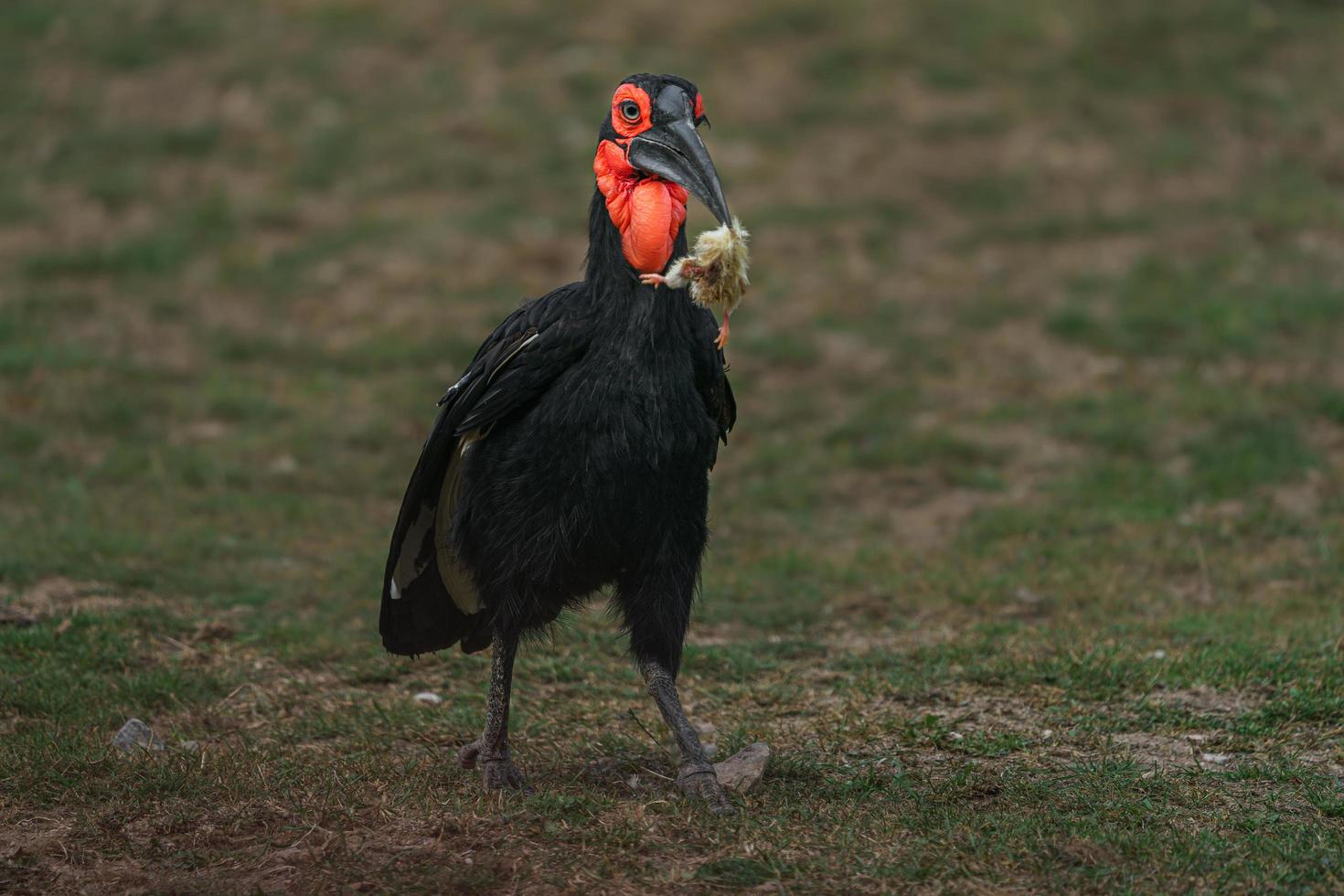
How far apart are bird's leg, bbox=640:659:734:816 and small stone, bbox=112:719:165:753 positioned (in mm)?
1870

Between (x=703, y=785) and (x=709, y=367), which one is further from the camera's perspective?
(x=709, y=367)

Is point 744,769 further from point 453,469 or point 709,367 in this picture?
point 453,469

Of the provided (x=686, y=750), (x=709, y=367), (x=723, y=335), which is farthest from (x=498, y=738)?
(x=723, y=335)

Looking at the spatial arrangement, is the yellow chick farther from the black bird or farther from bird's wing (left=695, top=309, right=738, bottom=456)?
bird's wing (left=695, top=309, right=738, bottom=456)

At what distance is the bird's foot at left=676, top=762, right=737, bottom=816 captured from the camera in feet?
17.3

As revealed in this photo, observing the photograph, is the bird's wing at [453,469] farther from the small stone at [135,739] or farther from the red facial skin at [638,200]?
the small stone at [135,739]

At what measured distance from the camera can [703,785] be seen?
17.6ft

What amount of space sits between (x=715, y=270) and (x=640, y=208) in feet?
1.38

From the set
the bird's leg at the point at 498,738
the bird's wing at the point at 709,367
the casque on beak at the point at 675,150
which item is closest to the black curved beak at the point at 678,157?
the casque on beak at the point at 675,150

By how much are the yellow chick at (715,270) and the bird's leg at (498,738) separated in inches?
57.8

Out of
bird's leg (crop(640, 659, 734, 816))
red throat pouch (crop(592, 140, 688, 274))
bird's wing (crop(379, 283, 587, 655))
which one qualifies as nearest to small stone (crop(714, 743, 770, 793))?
bird's leg (crop(640, 659, 734, 816))

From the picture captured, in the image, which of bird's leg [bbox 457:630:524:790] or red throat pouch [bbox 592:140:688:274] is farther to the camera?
bird's leg [bbox 457:630:524:790]

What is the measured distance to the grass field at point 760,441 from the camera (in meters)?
5.12

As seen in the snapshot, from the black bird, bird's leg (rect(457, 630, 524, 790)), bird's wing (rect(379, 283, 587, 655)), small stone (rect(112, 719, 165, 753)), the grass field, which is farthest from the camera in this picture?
small stone (rect(112, 719, 165, 753))
